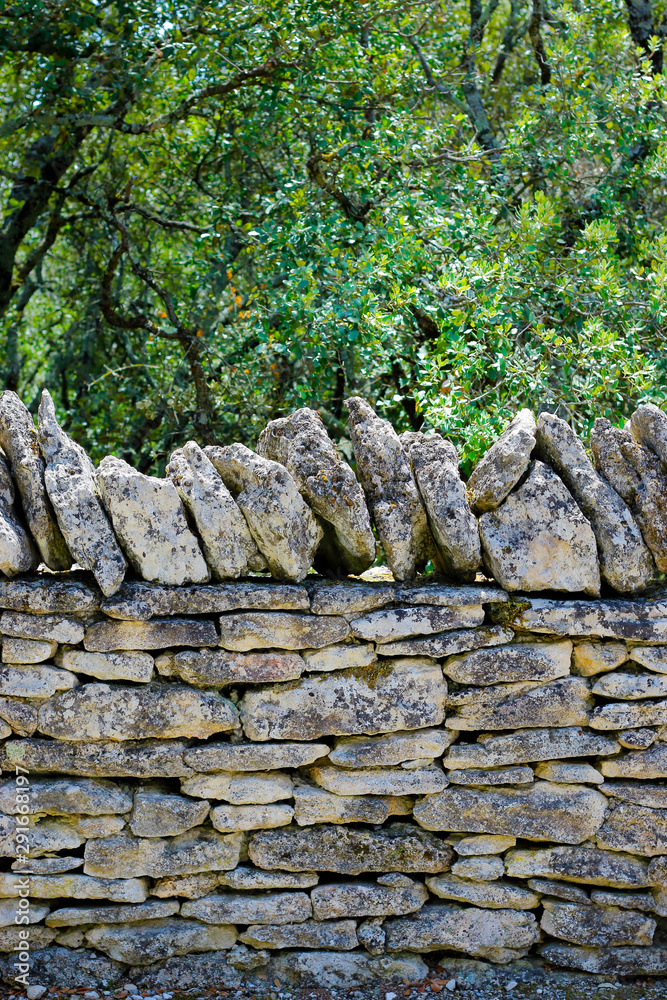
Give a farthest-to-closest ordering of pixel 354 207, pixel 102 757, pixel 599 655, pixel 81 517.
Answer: pixel 354 207, pixel 599 655, pixel 102 757, pixel 81 517

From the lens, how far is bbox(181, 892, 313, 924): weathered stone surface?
3.24 meters

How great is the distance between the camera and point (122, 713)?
10.4ft

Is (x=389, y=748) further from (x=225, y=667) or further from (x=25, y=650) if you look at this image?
(x=25, y=650)

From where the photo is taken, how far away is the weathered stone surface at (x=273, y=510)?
3.15 m

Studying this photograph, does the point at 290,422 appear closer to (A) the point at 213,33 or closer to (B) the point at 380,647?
(B) the point at 380,647

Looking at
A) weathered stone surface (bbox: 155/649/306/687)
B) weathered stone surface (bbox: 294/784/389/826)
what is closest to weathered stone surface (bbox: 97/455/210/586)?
weathered stone surface (bbox: 155/649/306/687)

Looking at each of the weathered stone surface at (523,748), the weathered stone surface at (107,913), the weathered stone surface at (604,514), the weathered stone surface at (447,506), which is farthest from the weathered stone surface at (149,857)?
the weathered stone surface at (604,514)

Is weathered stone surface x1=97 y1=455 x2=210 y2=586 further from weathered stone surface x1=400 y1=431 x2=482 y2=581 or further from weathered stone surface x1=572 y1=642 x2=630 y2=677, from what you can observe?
weathered stone surface x1=572 y1=642 x2=630 y2=677

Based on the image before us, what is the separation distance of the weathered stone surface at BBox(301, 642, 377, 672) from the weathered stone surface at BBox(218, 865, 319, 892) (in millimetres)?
761

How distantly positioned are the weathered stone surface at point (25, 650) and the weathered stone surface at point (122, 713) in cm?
16

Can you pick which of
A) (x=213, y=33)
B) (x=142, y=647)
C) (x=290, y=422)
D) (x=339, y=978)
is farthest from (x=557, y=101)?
(x=339, y=978)

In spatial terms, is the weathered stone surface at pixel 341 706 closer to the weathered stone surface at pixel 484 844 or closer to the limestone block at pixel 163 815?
the limestone block at pixel 163 815

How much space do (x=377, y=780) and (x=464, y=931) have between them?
25.9 inches

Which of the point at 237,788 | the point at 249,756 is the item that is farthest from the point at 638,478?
the point at 237,788
